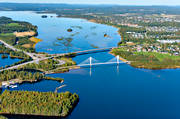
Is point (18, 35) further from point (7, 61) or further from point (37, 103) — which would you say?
point (37, 103)

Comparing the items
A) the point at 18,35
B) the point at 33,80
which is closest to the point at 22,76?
the point at 33,80

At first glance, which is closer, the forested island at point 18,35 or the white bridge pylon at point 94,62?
the white bridge pylon at point 94,62

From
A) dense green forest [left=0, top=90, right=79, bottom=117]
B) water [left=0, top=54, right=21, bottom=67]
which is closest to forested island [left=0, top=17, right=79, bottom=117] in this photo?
dense green forest [left=0, top=90, right=79, bottom=117]

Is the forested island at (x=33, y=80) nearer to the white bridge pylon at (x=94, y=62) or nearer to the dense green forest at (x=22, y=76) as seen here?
the dense green forest at (x=22, y=76)

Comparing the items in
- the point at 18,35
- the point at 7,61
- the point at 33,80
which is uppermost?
the point at 18,35

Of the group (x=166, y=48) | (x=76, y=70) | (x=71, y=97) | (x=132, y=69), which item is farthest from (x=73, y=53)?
(x=166, y=48)

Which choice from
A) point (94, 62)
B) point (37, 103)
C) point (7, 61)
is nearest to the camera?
point (37, 103)

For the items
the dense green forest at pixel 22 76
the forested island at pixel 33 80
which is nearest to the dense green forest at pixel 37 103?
the forested island at pixel 33 80

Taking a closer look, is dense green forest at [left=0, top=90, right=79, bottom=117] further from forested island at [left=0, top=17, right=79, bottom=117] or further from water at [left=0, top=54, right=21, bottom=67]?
water at [left=0, top=54, right=21, bottom=67]

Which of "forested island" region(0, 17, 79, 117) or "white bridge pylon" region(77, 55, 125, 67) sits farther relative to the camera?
"white bridge pylon" region(77, 55, 125, 67)
